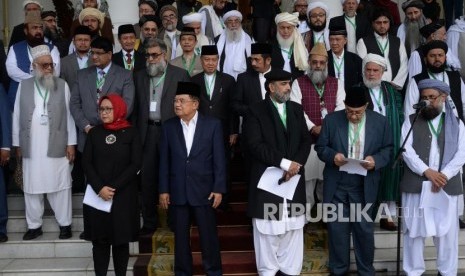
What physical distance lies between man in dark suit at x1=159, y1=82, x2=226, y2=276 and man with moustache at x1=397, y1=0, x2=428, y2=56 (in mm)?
3562

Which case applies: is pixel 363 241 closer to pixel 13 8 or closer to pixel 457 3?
pixel 457 3

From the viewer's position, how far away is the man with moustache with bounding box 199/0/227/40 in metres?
9.65

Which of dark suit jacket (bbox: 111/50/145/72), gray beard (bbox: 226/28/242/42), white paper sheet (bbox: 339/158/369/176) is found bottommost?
white paper sheet (bbox: 339/158/369/176)

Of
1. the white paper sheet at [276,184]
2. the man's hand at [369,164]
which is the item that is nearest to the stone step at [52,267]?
the white paper sheet at [276,184]

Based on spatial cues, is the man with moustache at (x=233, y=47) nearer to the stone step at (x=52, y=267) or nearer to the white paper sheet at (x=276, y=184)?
the white paper sheet at (x=276, y=184)

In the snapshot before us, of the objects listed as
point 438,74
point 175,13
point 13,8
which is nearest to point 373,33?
point 438,74

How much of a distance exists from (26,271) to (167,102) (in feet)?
7.35

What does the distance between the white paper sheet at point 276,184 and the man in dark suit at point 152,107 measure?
1326 mm

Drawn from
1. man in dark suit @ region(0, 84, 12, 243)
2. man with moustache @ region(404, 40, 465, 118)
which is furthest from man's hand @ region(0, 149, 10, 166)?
man with moustache @ region(404, 40, 465, 118)

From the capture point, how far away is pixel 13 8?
1273 centimetres

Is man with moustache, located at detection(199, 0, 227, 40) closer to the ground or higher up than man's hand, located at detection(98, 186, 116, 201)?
higher up

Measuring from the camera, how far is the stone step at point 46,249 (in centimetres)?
762

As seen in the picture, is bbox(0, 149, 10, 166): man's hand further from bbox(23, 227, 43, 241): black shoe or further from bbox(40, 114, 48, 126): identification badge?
bbox(23, 227, 43, 241): black shoe

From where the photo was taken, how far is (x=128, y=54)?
819cm
